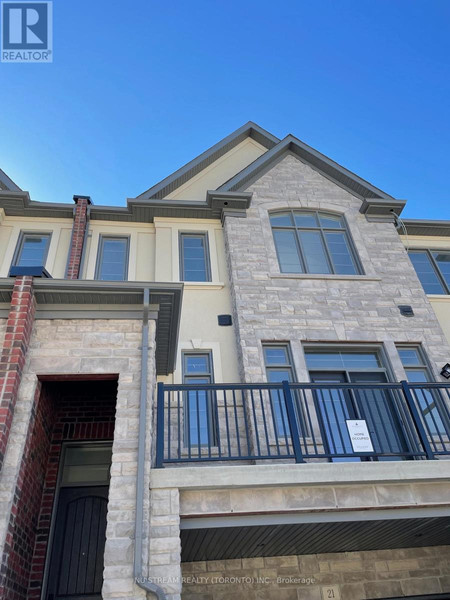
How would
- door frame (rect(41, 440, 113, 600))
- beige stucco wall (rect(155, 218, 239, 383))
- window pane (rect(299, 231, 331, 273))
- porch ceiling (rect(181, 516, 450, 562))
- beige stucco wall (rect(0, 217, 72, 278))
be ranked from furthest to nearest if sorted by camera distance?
window pane (rect(299, 231, 331, 273))
beige stucco wall (rect(0, 217, 72, 278))
beige stucco wall (rect(155, 218, 239, 383))
door frame (rect(41, 440, 113, 600))
porch ceiling (rect(181, 516, 450, 562))

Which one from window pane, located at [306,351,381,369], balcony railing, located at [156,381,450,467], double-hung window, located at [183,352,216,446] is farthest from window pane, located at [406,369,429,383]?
double-hung window, located at [183,352,216,446]

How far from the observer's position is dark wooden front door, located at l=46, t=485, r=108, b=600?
21.8ft

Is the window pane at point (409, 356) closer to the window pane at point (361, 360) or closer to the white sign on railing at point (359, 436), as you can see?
the window pane at point (361, 360)

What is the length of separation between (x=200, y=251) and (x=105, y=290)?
469cm

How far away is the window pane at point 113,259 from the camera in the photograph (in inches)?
403

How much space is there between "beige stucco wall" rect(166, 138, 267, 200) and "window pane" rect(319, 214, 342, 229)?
2.76 metres

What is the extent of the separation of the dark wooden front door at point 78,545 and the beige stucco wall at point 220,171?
718 centimetres

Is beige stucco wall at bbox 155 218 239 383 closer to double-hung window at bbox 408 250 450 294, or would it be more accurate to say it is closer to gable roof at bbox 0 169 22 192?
gable roof at bbox 0 169 22 192

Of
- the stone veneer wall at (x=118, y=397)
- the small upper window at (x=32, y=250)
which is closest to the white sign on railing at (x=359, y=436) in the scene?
the stone veneer wall at (x=118, y=397)

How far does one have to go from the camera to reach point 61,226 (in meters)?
10.9

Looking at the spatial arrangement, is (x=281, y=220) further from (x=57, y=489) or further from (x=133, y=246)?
(x=57, y=489)

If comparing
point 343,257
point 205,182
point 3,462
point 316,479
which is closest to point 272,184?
point 205,182

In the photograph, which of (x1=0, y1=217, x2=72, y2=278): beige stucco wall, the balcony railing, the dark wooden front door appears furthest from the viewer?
(x1=0, y1=217, x2=72, y2=278): beige stucco wall

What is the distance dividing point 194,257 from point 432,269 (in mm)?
5857
